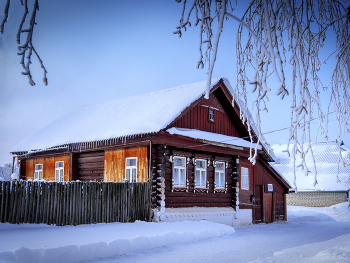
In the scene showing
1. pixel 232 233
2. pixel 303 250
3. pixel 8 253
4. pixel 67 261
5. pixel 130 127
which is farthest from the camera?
pixel 130 127

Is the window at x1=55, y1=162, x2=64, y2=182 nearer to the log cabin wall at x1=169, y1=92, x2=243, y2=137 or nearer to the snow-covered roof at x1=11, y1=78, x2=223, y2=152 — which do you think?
the snow-covered roof at x1=11, y1=78, x2=223, y2=152

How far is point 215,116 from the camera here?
1862cm

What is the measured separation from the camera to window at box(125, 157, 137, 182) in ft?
51.1

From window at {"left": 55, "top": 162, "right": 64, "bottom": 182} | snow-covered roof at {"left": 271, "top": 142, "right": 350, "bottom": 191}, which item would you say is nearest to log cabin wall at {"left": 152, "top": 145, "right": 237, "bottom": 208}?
window at {"left": 55, "top": 162, "right": 64, "bottom": 182}

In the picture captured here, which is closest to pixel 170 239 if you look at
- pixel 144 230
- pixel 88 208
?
pixel 144 230

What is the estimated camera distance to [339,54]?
3.99 m

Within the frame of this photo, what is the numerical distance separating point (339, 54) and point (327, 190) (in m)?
37.8

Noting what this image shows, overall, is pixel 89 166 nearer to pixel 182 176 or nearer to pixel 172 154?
pixel 172 154

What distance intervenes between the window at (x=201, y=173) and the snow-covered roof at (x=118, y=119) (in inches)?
125

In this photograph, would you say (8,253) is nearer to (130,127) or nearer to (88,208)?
(88,208)

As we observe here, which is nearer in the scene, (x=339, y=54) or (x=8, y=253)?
(x=339, y=54)

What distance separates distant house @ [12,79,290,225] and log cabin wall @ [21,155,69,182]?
0.06 m

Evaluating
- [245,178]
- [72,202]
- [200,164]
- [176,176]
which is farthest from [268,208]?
[72,202]

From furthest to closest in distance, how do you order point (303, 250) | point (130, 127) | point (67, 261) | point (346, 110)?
point (130, 127) → point (303, 250) → point (67, 261) → point (346, 110)
